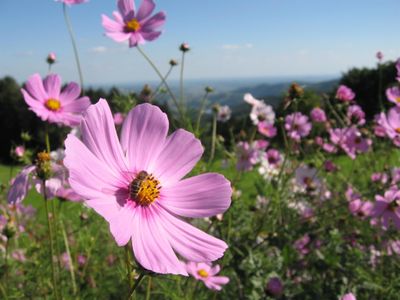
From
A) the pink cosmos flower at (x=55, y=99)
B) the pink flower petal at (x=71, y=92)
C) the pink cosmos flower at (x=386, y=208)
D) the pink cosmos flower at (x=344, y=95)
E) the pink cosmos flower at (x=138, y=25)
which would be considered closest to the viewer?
the pink cosmos flower at (x=55, y=99)

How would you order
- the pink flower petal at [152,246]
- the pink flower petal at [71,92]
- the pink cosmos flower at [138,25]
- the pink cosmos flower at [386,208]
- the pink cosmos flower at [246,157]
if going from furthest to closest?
the pink cosmos flower at [246,157] < the pink cosmos flower at [138,25] < the pink cosmos flower at [386,208] < the pink flower petal at [71,92] < the pink flower petal at [152,246]

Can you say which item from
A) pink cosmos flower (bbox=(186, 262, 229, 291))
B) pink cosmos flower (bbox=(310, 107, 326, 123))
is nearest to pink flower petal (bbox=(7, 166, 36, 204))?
pink cosmos flower (bbox=(186, 262, 229, 291))

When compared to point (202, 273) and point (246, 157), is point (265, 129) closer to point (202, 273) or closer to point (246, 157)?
point (246, 157)

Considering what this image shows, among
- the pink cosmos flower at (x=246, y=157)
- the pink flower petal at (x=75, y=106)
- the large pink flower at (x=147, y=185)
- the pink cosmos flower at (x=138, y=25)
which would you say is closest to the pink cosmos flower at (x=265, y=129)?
the pink cosmos flower at (x=246, y=157)

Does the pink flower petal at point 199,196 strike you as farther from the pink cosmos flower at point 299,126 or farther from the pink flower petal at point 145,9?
the pink cosmos flower at point 299,126

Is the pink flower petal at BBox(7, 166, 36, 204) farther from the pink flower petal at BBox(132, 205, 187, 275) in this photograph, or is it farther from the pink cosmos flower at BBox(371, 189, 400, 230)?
the pink cosmos flower at BBox(371, 189, 400, 230)

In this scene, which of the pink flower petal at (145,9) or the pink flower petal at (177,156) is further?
the pink flower petal at (145,9)

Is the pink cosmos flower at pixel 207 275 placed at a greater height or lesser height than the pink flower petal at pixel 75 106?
lesser
